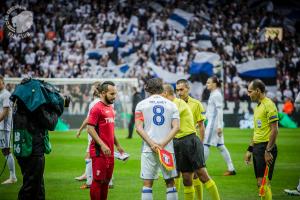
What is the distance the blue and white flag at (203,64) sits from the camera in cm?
3566

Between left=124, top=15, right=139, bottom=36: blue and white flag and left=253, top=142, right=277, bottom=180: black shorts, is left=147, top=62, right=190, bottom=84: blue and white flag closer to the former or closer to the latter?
left=124, top=15, right=139, bottom=36: blue and white flag

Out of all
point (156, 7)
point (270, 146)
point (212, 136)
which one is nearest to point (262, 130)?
point (270, 146)

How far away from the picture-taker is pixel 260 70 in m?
37.4

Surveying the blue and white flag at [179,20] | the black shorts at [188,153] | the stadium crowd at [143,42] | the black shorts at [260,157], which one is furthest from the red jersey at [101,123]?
the blue and white flag at [179,20]

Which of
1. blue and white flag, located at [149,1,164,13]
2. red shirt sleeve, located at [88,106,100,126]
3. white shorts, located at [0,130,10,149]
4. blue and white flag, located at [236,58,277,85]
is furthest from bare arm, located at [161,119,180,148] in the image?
blue and white flag, located at [149,1,164,13]

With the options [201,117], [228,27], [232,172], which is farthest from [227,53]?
[201,117]

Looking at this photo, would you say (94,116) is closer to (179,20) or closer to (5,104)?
(5,104)

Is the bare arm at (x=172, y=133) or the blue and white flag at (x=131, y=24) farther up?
the blue and white flag at (x=131, y=24)

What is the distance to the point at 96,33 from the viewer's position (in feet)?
133

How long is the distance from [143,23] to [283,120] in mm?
13764

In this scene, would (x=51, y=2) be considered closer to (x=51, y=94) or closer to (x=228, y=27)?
(x=228, y=27)

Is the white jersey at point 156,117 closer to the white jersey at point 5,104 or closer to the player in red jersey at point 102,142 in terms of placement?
the player in red jersey at point 102,142

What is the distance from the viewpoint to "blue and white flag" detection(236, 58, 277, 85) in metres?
36.8

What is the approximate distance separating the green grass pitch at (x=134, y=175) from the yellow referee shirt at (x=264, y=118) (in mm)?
2282
